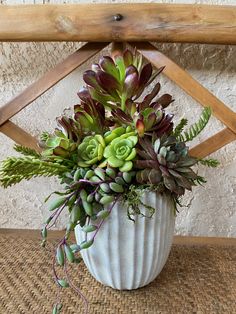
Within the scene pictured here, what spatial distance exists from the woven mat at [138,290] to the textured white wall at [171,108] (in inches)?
4.4

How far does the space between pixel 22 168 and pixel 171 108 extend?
0.36 meters

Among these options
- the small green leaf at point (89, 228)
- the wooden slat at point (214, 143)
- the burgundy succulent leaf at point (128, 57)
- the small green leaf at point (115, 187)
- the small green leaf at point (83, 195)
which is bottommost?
the small green leaf at point (89, 228)

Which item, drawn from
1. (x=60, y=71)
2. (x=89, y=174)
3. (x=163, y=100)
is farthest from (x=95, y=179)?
(x=60, y=71)

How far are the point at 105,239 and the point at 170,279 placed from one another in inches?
6.4

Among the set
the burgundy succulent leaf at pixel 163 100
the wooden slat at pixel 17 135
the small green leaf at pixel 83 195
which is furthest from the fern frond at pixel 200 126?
the wooden slat at pixel 17 135

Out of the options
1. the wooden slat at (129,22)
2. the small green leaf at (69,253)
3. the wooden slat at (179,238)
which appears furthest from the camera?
the wooden slat at (179,238)

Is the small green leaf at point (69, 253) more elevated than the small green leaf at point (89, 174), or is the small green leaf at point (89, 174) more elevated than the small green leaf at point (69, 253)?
the small green leaf at point (89, 174)

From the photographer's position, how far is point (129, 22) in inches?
26.9

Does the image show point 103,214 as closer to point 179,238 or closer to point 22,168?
point 22,168

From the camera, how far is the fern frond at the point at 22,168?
20.5 inches

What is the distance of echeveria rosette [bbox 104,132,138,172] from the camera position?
20.3 inches

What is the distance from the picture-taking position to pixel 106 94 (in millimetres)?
548

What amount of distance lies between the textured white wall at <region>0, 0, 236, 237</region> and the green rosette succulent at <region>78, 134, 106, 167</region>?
0.28 meters

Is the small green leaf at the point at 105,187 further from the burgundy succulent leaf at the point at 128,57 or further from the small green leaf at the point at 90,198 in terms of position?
the burgundy succulent leaf at the point at 128,57
